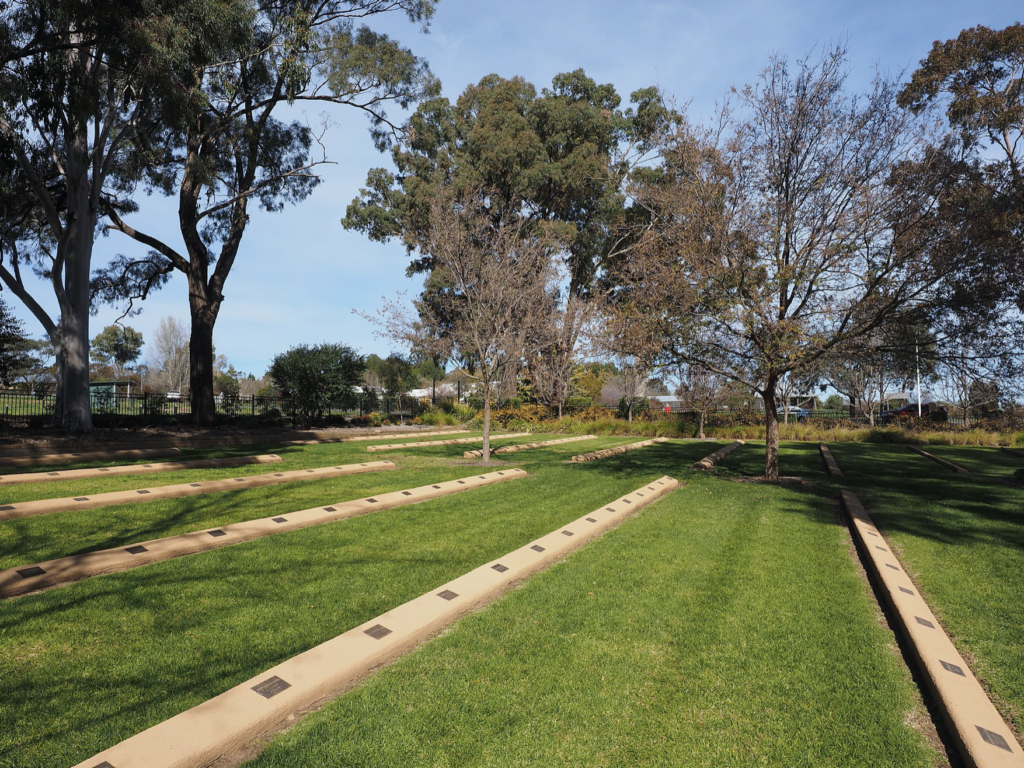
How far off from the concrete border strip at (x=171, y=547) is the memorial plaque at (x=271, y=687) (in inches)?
103

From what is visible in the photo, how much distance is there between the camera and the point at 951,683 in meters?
2.86

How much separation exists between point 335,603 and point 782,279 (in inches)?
325

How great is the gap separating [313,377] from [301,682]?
62.4ft

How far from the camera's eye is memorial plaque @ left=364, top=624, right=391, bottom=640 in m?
3.16

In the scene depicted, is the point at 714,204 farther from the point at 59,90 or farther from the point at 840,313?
the point at 59,90

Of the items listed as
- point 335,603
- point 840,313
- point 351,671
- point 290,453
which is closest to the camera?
point 351,671

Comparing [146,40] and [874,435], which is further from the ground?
[146,40]

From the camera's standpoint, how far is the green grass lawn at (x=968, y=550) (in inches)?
132

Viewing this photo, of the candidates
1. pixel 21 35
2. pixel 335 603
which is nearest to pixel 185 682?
pixel 335 603

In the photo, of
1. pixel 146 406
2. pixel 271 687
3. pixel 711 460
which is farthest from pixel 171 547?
pixel 146 406

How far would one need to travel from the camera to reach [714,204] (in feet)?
31.2

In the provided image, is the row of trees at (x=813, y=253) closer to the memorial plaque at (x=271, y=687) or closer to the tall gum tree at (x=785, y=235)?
the tall gum tree at (x=785, y=235)

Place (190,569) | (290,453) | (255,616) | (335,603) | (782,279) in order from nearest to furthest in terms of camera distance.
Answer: (255,616) → (335,603) → (190,569) → (782,279) → (290,453)

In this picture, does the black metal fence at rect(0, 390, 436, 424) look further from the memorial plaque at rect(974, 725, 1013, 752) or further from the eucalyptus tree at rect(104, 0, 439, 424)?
the memorial plaque at rect(974, 725, 1013, 752)
